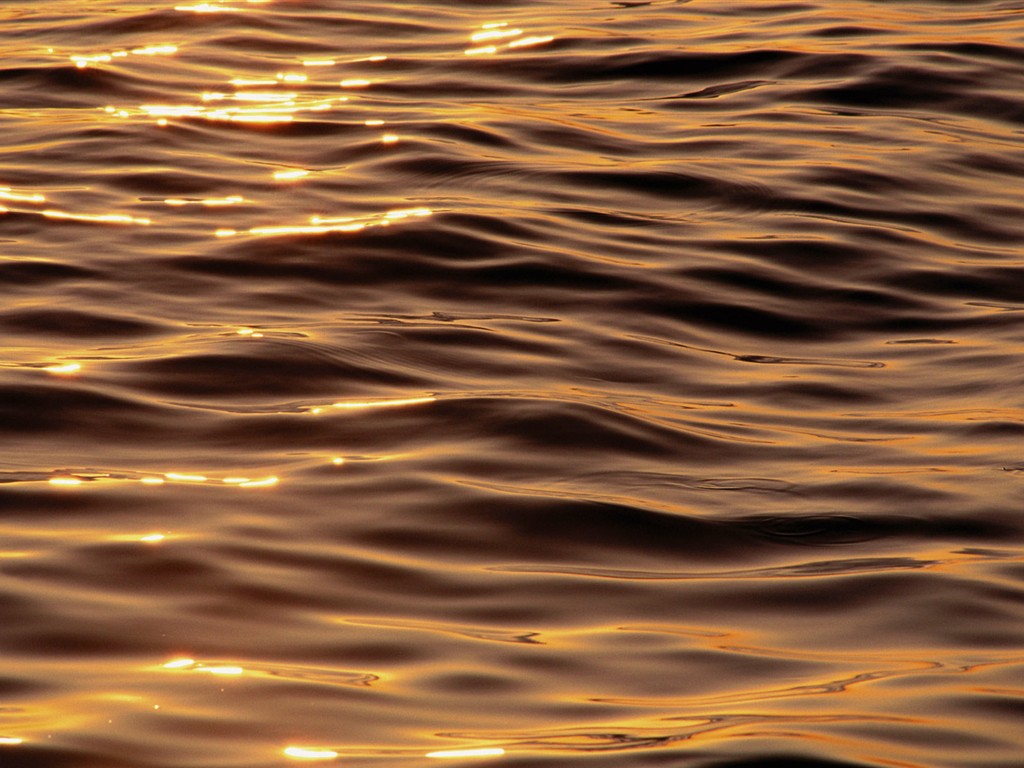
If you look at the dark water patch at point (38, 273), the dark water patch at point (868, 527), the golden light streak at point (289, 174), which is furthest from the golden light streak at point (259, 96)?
the dark water patch at point (868, 527)

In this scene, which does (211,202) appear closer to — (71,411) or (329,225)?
(329,225)

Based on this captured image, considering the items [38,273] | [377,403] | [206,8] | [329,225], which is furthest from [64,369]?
[206,8]

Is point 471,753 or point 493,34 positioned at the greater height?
point 493,34

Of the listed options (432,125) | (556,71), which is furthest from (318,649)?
(556,71)

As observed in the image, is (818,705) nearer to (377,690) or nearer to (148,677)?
(377,690)

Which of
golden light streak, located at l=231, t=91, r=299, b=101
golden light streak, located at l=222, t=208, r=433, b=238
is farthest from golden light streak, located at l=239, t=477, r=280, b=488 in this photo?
golden light streak, located at l=231, t=91, r=299, b=101

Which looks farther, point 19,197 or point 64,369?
point 19,197

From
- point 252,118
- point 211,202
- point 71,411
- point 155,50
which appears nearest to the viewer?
point 71,411
